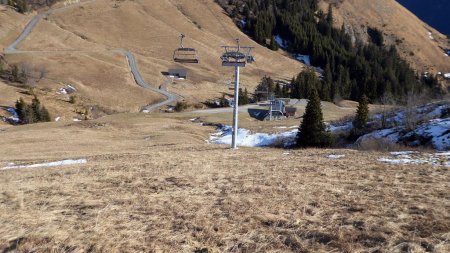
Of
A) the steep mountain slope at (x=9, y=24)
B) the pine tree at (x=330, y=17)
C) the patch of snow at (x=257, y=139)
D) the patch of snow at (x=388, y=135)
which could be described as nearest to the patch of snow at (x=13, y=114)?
the patch of snow at (x=257, y=139)

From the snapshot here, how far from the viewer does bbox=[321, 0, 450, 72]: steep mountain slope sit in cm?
17388

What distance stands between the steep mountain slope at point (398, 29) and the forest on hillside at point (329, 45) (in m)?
6.00

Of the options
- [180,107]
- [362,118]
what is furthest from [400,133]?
[180,107]

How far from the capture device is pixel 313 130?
35.8m

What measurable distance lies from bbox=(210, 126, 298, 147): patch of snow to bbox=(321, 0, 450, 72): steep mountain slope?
145178mm

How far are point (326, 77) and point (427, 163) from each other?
117 metres

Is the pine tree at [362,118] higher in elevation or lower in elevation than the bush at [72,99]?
lower

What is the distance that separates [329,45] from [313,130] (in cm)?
13586

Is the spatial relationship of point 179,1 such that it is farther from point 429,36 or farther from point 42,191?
point 42,191

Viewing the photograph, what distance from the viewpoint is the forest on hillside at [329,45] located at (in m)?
134

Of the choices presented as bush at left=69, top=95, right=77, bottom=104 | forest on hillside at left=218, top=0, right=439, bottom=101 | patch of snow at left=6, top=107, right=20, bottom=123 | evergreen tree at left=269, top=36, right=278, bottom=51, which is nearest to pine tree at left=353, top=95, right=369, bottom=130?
patch of snow at left=6, top=107, right=20, bottom=123

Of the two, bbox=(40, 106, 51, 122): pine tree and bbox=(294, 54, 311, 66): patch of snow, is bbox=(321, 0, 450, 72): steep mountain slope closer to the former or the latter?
bbox=(294, 54, 311, 66): patch of snow

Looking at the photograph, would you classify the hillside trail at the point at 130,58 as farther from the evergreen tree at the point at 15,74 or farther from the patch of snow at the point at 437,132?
the patch of snow at the point at 437,132

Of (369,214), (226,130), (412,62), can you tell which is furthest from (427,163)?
(412,62)
